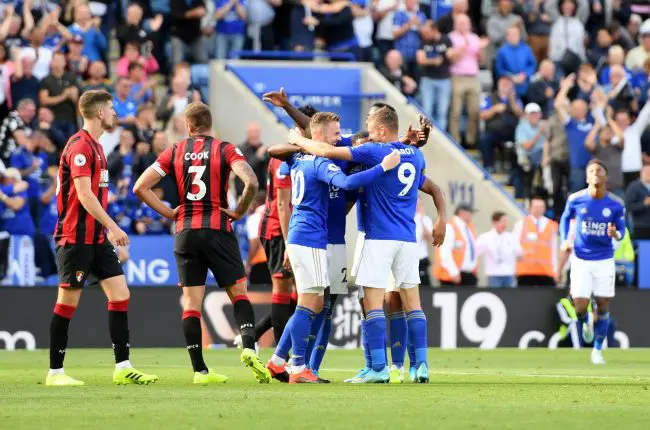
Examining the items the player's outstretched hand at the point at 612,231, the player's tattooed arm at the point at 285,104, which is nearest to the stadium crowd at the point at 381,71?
the player's outstretched hand at the point at 612,231

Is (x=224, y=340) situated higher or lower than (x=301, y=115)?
lower

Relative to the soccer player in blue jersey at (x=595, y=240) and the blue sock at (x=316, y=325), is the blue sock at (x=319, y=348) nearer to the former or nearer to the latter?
the blue sock at (x=316, y=325)

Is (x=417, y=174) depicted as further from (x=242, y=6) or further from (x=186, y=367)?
(x=242, y=6)

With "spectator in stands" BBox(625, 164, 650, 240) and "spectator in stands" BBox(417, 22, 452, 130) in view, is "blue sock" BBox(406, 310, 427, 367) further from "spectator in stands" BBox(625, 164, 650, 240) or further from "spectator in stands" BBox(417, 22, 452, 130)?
"spectator in stands" BBox(417, 22, 452, 130)

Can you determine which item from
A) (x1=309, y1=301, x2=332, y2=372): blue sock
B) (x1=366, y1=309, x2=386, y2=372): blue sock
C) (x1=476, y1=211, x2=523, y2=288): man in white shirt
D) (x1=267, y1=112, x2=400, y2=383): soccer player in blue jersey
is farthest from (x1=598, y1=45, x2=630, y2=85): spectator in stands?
(x1=366, y1=309, x2=386, y2=372): blue sock

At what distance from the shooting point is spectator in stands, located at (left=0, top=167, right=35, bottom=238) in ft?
70.0

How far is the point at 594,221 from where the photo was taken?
18.5m

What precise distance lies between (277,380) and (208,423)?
3.90m

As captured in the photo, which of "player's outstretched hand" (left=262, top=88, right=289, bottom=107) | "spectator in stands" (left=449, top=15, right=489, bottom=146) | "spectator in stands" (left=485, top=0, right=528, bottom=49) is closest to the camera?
"player's outstretched hand" (left=262, top=88, right=289, bottom=107)

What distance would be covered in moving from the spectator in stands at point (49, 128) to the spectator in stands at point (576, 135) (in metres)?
9.12

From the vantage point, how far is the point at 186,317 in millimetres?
12438

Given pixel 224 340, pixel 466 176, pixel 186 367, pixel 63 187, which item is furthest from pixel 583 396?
pixel 466 176

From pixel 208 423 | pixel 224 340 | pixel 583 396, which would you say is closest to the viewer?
pixel 208 423

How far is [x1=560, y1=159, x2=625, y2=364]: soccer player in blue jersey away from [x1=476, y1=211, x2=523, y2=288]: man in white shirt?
4742 mm
